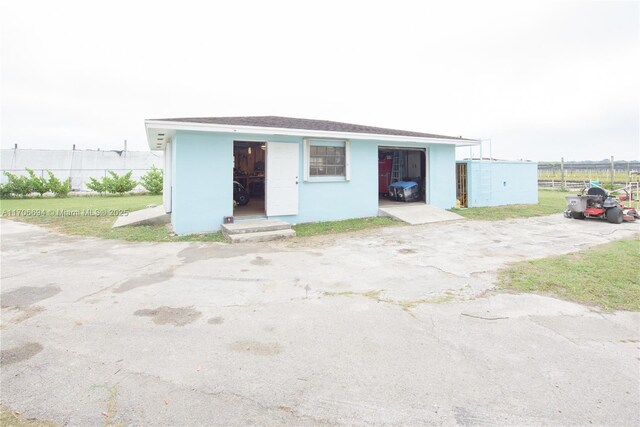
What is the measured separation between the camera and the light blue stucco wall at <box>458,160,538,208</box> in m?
13.1

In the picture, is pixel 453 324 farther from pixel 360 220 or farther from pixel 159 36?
pixel 159 36

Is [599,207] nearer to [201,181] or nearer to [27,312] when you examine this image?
[201,181]

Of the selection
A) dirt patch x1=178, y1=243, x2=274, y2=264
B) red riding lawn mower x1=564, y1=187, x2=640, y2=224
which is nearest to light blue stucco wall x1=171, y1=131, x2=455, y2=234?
dirt patch x1=178, y1=243, x2=274, y2=264

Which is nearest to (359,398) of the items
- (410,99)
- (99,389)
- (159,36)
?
(99,389)

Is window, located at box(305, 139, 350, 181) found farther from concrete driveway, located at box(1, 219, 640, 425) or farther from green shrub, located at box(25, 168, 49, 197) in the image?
green shrub, located at box(25, 168, 49, 197)

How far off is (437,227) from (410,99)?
51.6ft

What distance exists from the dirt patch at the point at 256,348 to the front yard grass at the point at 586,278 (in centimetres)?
313

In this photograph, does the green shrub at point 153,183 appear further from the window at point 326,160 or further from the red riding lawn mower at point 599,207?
the red riding lawn mower at point 599,207

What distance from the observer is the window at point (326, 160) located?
30.0ft

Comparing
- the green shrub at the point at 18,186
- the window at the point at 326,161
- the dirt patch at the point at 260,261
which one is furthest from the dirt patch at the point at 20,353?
the green shrub at the point at 18,186

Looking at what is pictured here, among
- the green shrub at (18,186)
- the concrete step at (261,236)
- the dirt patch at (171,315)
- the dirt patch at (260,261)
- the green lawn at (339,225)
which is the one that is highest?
the green shrub at (18,186)

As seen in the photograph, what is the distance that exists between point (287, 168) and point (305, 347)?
6.65 m

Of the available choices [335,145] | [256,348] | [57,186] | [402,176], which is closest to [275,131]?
[335,145]

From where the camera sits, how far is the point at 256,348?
8.64 feet
